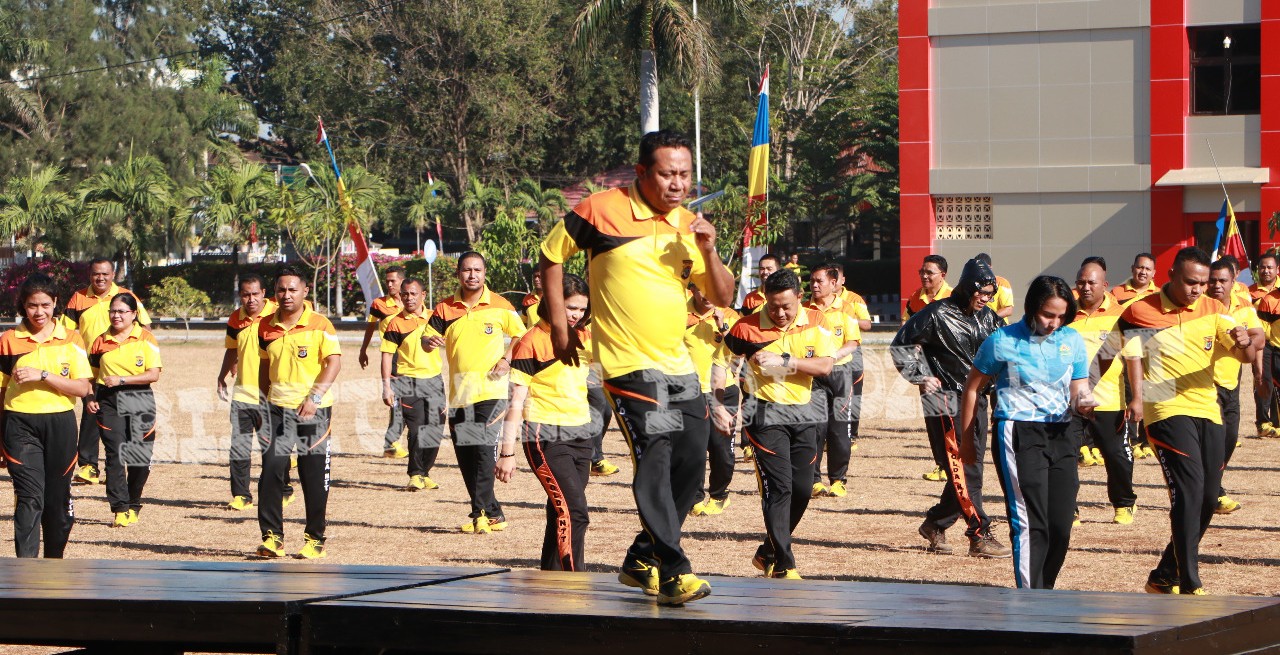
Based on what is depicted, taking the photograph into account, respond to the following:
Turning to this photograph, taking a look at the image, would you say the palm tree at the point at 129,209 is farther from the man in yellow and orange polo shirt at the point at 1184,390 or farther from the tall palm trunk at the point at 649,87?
the man in yellow and orange polo shirt at the point at 1184,390

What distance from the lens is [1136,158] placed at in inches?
1232

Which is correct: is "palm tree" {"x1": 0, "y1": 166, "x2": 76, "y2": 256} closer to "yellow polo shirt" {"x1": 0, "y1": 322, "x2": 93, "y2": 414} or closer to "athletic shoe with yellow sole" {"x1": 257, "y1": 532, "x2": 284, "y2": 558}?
"athletic shoe with yellow sole" {"x1": 257, "y1": 532, "x2": 284, "y2": 558}

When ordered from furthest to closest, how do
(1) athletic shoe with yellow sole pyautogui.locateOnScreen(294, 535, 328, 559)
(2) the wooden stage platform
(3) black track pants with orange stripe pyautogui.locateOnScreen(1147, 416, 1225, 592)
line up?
(1) athletic shoe with yellow sole pyautogui.locateOnScreen(294, 535, 328, 559) < (3) black track pants with orange stripe pyautogui.locateOnScreen(1147, 416, 1225, 592) < (2) the wooden stage platform

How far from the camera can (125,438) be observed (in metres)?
11.8

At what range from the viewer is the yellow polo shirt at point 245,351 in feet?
35.9

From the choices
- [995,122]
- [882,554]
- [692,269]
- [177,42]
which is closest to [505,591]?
[692,269]

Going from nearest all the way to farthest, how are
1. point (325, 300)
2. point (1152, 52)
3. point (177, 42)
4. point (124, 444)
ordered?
point (124, 444)
point (1152, 52)
point (325, 300)
point (177, 42)

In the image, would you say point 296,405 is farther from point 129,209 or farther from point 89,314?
point 129,209

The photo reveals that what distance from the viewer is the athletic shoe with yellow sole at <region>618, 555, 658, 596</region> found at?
563 cm

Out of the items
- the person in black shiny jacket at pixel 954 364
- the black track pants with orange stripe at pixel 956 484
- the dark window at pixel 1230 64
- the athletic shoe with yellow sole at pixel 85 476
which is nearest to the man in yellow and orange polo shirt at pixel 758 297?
the person in black shiny jacket at pixel 954 364

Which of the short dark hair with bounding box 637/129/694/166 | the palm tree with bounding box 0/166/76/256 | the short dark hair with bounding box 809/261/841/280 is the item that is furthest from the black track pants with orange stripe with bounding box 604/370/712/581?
the palm tree with bounding box 0/166/76/256

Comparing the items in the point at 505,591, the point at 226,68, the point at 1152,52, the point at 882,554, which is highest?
the point at 226,68

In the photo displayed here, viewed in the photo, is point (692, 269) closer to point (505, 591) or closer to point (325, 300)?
point (505, 591)

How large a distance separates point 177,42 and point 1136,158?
4761 cm
